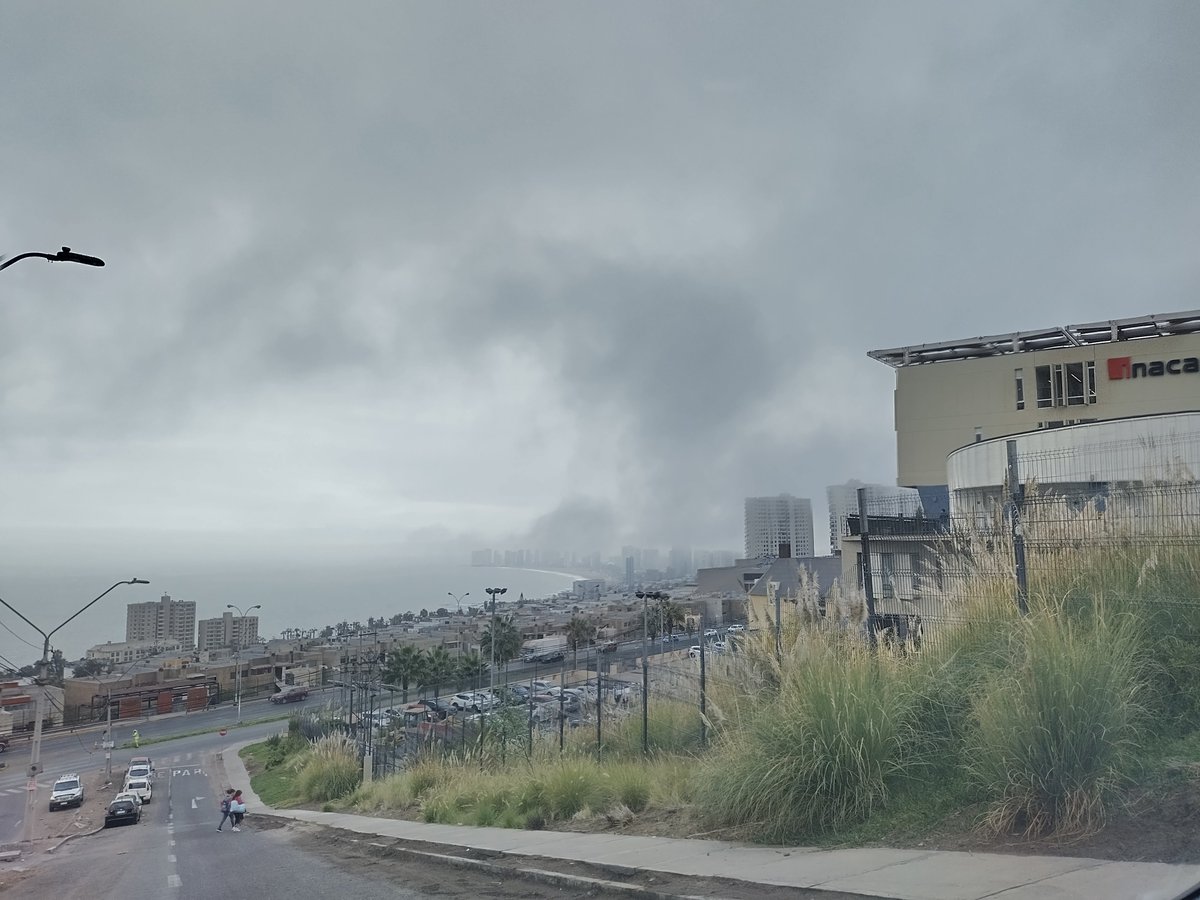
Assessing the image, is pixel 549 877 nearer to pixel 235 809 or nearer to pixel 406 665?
pixel 235 809

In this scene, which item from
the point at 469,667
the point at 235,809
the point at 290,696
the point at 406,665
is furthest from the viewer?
the point at 290,696

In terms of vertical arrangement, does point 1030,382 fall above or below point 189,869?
above

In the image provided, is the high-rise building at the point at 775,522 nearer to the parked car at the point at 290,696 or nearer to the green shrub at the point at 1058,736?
the parked car at the point at 290,696

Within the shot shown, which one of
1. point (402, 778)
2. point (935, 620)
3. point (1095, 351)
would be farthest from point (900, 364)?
point (935, 620)

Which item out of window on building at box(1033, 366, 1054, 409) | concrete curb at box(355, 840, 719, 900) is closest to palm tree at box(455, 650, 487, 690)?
window on building at box(1033, 366, 1054, 409)

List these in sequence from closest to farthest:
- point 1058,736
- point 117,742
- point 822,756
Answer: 1. point 1058,736
2. point 822,756
3. point 117,742

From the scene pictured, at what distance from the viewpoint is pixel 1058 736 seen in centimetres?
618

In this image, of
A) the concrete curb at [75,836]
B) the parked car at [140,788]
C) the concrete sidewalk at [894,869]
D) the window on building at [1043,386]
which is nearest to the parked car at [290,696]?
the parked car at [140,788]

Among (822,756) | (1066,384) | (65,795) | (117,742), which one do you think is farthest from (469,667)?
(822,756)

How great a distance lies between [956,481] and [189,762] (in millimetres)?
47906

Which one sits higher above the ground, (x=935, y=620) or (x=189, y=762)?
(x=935, y=620)

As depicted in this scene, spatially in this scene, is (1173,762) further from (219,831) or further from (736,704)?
(219,831)

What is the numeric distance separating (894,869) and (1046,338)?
1894 inches

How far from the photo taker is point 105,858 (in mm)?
17969
